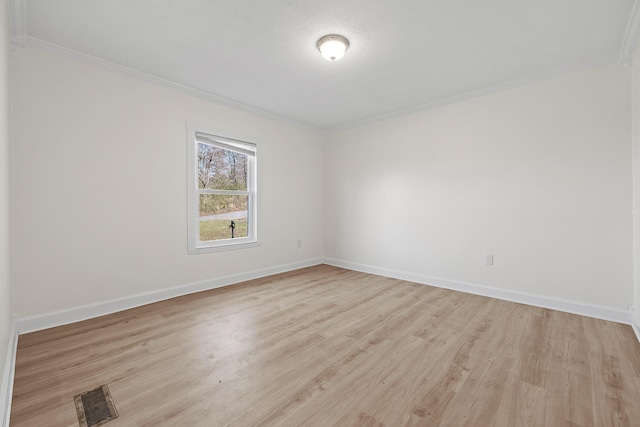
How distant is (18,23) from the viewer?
7.11ft

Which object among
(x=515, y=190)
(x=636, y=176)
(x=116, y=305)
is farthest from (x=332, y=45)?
(x=116, y=305)

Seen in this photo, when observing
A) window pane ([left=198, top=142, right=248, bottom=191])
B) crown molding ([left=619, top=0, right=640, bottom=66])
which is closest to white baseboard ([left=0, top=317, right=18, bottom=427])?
window pane ([left=198, top=142, right=248, bottom=191])

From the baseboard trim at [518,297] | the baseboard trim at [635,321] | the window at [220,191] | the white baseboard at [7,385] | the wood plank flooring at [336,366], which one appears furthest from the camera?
the window at [220,191]

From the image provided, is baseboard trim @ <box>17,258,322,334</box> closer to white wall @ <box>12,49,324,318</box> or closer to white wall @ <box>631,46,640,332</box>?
white wall @ <box>12,49,324,318</box>

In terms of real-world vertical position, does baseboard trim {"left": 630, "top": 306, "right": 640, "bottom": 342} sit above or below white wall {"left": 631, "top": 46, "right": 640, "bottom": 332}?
below

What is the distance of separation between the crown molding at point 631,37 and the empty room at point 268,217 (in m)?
0.02

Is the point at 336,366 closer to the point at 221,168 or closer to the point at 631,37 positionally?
the point at 221,168

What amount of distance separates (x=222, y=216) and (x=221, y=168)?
2.25 ft

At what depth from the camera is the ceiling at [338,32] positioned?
2049 mm

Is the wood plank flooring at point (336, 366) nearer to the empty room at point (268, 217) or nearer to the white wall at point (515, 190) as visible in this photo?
the empty room at point (268, 217)

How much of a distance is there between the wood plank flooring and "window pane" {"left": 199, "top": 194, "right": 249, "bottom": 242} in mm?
1075

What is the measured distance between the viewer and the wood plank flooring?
1488 millimetres

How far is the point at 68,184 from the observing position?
8.59 ft

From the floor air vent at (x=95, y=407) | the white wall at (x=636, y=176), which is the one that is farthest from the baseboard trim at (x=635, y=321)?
the floor air vent at (x=95, y=407)
